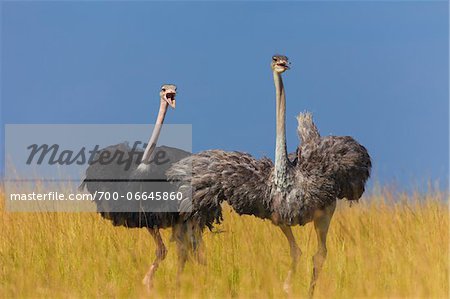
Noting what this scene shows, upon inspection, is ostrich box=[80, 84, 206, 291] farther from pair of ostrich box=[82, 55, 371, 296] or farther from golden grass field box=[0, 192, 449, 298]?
golden grass field box=[0, 192, 449, 298]

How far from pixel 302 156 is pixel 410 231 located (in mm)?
2364

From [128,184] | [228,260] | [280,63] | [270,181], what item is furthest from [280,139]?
[128,184]

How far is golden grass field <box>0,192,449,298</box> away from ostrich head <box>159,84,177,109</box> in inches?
63.3

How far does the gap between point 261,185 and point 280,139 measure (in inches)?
21.2

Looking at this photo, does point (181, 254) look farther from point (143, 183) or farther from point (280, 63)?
point (280, 63)

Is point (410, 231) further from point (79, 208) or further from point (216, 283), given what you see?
point (79, 208)

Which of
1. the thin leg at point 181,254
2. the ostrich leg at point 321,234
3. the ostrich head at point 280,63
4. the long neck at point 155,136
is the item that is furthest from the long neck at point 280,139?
the long neck at point 155,136

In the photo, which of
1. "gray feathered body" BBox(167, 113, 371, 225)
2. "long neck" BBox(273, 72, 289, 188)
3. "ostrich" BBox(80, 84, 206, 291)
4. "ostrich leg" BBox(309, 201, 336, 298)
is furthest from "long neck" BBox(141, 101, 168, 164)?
"ostrich leg" BBox(309, 201, 336, 298)

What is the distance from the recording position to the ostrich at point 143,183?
8.91m

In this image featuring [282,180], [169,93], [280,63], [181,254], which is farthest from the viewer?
[169,93]

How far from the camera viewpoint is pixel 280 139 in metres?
8.70

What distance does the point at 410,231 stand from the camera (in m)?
10.5

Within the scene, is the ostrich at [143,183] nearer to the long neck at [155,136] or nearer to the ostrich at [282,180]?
the long neck at [155,136]

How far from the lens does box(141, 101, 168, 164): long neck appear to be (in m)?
9.23
